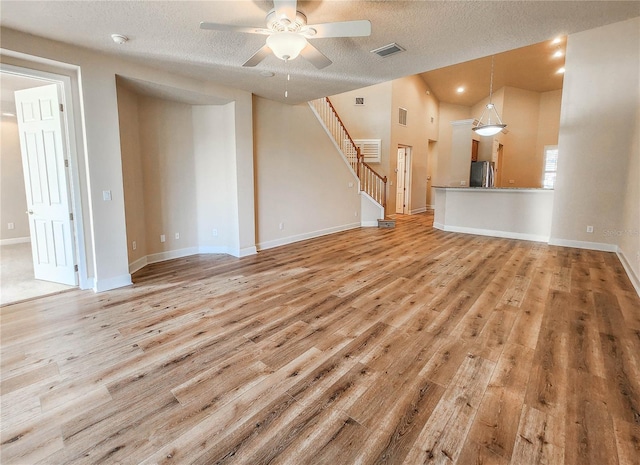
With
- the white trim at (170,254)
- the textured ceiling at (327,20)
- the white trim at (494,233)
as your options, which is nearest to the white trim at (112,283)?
the white trim at (170,254)

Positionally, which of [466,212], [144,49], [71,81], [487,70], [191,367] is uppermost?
[487,70]

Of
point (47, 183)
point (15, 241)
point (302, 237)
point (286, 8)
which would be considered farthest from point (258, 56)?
point (15, 241)

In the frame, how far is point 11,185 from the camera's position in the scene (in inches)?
242

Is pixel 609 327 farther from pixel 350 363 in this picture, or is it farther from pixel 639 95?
pixel 639 95

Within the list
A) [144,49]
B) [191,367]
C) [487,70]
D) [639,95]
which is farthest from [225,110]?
[487,70]

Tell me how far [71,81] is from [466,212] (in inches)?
296

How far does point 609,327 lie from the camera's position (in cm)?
262

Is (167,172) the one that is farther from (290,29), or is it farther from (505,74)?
(505,74)

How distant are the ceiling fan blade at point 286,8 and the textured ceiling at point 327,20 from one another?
24 centimetres

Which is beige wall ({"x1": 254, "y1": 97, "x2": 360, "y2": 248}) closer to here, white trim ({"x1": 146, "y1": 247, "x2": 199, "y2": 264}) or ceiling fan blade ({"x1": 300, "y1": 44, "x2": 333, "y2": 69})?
white trim ({"x1": 146, "y1": 247, "x2": 199, "y2": 264})

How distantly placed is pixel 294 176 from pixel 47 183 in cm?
382

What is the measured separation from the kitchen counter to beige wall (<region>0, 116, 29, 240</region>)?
371 inches

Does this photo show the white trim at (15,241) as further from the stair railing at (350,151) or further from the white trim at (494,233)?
the white trim at (494,233)

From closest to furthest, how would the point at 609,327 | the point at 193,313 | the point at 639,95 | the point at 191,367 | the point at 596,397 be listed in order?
the point at 596,397
the point at 191,367
the point at 609,327
the point at 193,313
the point at 639,95
